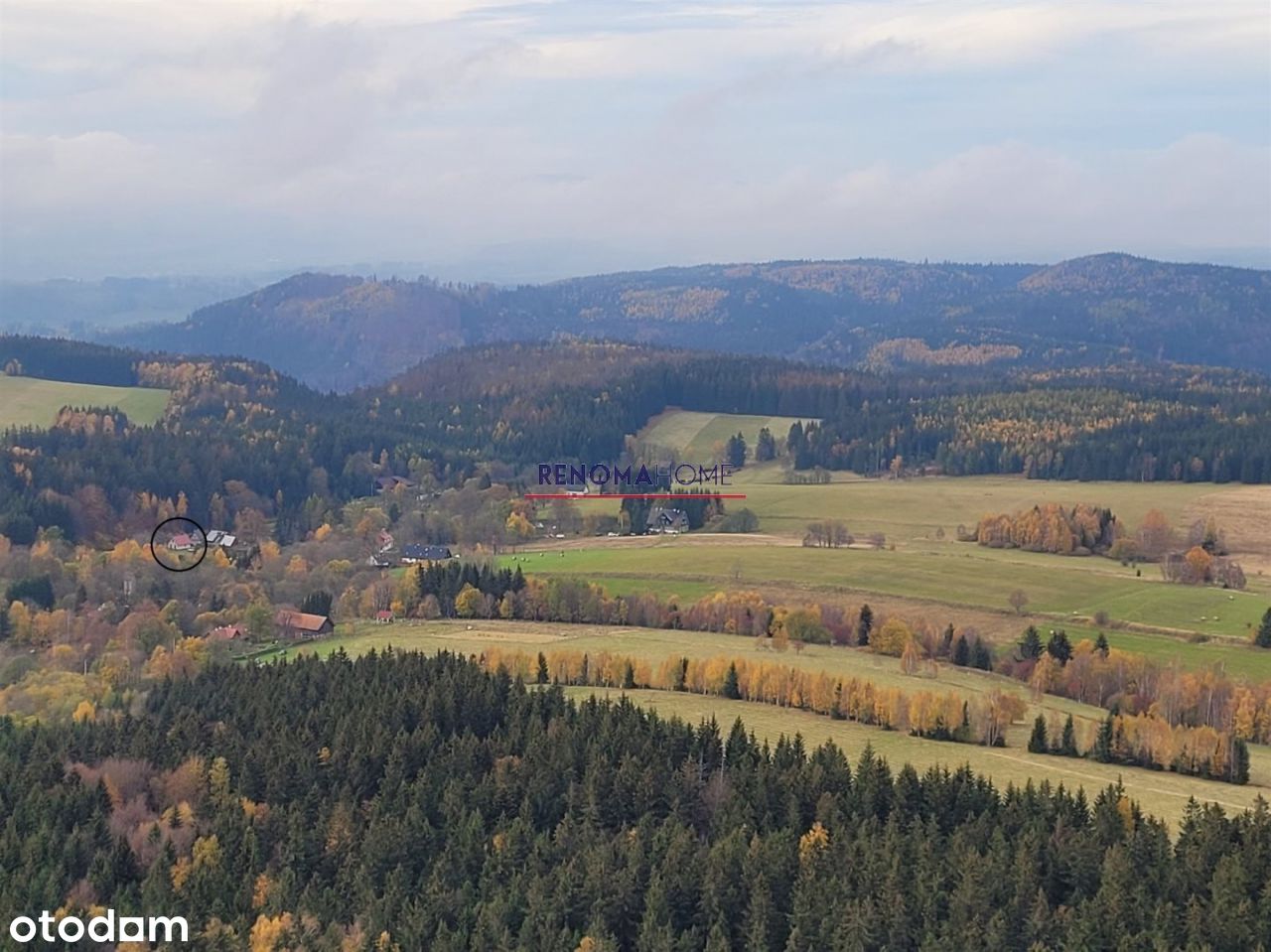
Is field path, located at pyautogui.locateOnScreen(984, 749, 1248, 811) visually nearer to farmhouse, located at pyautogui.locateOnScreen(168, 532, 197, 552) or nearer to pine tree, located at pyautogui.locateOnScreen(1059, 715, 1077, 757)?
pine tree, located at pyautogui.locateOnScreen(1059, 715, 1077, 757)

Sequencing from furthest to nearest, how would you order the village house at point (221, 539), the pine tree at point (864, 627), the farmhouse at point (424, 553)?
1. the village house at point (221, 539)
2. the farmhouse at point (424, 553)
3. the pine tree at point (864, 627)

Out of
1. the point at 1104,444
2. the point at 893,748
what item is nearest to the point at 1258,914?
the point at 893,748

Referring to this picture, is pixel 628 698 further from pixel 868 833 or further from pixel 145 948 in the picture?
pixel 145 948

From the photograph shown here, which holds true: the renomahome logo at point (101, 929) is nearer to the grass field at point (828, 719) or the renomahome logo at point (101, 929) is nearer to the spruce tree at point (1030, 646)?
the grass field at point (828, 719)

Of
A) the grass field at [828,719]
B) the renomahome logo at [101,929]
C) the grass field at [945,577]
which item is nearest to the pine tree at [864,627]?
the grass field at [828,719]

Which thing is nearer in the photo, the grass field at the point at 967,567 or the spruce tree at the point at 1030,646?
the spruce tree at the point at 1030,646

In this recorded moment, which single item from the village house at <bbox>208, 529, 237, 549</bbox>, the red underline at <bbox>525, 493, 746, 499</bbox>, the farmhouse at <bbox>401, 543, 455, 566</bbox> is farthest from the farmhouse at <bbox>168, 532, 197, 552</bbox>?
the red underline at <bbox>525, 493, 746, 499</bbox>
